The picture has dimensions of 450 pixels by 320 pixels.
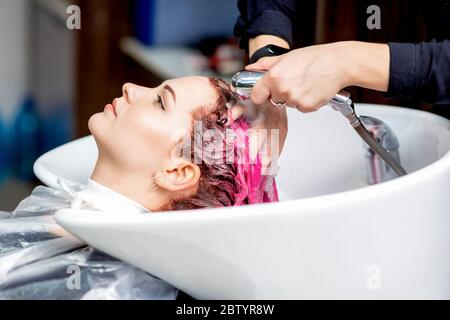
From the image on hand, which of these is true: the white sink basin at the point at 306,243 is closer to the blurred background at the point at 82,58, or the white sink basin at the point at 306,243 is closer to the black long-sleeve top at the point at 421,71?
the black long-sleeve top at the point at 421,71

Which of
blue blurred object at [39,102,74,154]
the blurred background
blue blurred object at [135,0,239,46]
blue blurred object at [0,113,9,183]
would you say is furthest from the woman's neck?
blue blurred object at [0,113,9,183]

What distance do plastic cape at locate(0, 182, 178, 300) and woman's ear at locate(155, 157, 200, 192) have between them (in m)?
0.11

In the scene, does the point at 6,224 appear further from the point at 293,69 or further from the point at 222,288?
the point at 293,69

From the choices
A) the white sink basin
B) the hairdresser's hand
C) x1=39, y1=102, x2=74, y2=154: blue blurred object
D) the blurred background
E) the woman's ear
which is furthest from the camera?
x1=39, y1=102, x2=74, y2=154: blue blurred object

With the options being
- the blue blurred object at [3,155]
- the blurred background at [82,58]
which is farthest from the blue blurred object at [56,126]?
the blue blurred object at [3,155]

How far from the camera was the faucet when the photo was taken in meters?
1.26

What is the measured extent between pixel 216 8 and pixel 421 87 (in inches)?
63.7

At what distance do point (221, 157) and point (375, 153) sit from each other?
28 cm

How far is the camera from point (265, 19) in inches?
53.5

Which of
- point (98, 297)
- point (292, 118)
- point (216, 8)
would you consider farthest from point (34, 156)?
point (98, 297)

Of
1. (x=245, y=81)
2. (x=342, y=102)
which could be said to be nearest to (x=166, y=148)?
(x=245, y=81)

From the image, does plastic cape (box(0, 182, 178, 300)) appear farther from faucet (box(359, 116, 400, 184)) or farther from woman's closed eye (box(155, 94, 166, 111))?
faucet (box(359, 116, 400, 184))

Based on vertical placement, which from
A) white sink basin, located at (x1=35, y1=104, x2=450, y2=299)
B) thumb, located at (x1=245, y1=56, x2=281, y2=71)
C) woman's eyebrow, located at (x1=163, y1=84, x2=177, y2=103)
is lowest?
white sink basin, located at (x1=35, y1=104, x2=450, y2=299)

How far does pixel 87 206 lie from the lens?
1.11 m
